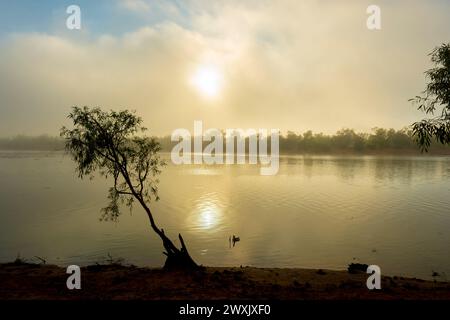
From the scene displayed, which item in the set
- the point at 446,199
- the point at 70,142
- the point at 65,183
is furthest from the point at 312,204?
the point at 65,183

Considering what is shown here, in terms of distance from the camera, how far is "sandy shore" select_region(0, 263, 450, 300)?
53.3 feet

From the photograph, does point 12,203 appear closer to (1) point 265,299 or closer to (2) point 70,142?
(2) point 70,142

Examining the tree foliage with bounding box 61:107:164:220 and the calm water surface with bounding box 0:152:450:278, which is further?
the calm water surface with bounding box 0:152:450:278

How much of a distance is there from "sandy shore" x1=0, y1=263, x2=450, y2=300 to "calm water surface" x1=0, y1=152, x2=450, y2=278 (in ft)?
19.6

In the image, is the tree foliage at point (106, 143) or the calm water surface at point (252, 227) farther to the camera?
the calm water surface at point (252, 227)

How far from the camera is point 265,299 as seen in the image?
15633mm

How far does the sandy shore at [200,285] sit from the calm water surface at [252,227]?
5.98 m

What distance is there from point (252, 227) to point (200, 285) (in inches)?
919

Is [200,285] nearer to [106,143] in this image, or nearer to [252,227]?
[106,143]

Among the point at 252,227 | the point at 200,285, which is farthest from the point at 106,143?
the point at 252,227

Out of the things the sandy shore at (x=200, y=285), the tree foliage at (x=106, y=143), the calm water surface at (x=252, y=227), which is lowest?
the calm water surface at (x=252, y=227)

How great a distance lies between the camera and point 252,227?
40.8 metres

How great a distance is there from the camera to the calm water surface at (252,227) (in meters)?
28.8
